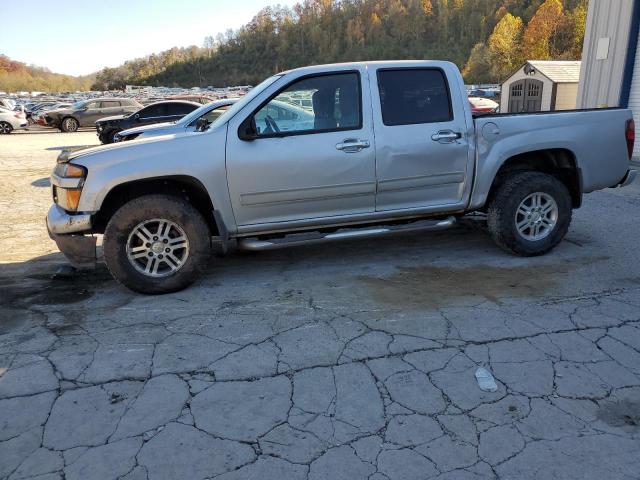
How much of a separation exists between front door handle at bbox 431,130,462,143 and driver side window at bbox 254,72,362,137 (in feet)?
2.40

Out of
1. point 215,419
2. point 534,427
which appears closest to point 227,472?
point 215,419

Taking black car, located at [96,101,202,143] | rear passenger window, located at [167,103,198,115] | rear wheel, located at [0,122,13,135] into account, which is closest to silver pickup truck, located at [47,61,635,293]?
black car, located at [96,101,202,143]

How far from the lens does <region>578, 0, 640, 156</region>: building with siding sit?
1097 centimetres

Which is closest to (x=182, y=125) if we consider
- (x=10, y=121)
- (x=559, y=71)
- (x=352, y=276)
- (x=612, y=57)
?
(x=352, y=276)

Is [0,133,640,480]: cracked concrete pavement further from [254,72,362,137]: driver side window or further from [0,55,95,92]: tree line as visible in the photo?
[0,55,95,92]: tree line

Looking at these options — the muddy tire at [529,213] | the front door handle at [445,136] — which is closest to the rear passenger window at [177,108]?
the front door handle at [445,136]

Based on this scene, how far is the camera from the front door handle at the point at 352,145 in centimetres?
438

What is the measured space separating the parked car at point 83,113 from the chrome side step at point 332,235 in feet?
74.4

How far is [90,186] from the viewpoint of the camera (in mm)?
4094

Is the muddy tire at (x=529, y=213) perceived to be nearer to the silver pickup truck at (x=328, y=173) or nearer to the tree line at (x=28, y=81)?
the silver pickup truck at (x=328, y=173)

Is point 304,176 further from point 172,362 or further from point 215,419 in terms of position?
point 215,419

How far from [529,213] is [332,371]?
2.99 m

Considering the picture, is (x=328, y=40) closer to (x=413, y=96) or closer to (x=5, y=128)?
(x=5, y=128)

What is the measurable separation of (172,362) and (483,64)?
82349 mm
